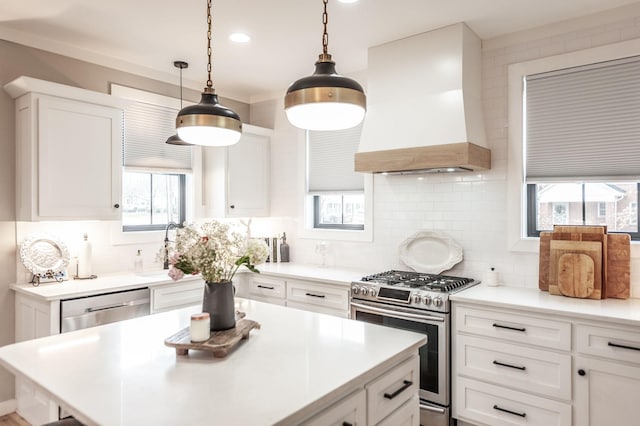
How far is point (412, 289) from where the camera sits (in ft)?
9.64

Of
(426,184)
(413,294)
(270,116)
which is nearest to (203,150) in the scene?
(270,116)

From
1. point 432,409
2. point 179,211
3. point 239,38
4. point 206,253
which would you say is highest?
point 239,38

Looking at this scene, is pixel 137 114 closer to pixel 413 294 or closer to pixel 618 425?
pixel 413 294

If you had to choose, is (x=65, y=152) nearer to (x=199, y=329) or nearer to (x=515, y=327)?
(x=199, y=329)

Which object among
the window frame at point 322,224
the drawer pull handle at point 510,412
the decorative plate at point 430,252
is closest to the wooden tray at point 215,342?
the drawer pull handle at point 510,412

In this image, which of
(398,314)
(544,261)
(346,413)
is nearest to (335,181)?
(398,314)

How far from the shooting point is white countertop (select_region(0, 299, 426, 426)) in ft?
4.02

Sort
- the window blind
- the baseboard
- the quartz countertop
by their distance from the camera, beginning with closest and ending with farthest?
the quartz countertop
the baseboard
the window blind

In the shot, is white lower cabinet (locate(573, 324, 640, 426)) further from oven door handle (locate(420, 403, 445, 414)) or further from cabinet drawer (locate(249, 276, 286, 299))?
cabinet drawer (locate(249, 276, 286, 299))

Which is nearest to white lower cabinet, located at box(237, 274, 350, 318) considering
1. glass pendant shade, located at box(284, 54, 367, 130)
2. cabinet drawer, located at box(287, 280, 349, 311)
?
cabinet drawer, located at box(287, 280, 349, 311)

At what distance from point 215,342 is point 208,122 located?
Answer: 936 millimetres

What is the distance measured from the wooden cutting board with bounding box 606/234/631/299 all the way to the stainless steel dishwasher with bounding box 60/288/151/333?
10.6 ft

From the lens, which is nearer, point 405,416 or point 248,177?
point 405,416

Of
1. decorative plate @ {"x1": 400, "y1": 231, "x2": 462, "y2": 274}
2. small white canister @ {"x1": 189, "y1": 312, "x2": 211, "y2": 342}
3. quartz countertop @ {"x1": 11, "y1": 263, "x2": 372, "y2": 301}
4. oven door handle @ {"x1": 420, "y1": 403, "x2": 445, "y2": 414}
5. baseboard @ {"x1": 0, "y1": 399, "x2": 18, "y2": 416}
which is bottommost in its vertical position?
baseboard @ {"x1": 0, "y1": 399, "x2": 18, "y2": 416}
